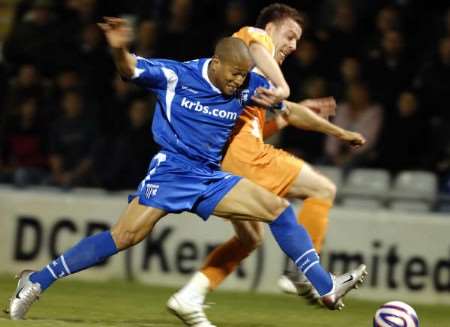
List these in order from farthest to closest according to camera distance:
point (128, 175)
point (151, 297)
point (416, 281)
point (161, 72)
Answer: point (128, 175) < point (416, 281) < point (151, 297) < point (161, 72)

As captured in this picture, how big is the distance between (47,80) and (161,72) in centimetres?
629

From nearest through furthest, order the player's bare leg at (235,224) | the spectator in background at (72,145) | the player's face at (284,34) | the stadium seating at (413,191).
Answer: the player's bare leg at (235,224), the player's face at (284,34), the stadium seating at (413,191), the spectator in background at (72,145)

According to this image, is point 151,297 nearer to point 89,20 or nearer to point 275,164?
point 275,164

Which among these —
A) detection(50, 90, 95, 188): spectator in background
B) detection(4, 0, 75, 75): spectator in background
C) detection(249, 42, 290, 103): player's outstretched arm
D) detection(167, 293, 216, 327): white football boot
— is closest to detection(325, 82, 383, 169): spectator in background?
detection(50, 90, 95, 188): spectator in background

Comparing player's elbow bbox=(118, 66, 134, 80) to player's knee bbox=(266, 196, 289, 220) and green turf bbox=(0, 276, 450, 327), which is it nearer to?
player's knee bbox=(266, 196, 289, 220)

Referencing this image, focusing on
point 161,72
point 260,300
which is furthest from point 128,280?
point 161,72

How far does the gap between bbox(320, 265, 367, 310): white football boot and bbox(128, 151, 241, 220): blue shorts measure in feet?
2.73

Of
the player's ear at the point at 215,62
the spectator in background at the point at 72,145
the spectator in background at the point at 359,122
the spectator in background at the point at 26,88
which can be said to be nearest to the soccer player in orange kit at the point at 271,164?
the player's ear at the point at 215,62

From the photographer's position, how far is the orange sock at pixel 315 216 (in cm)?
804

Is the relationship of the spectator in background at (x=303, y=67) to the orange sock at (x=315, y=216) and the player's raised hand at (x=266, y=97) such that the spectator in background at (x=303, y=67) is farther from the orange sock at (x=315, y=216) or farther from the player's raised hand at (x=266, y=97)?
the player's raised hand at (x=266, y=97)

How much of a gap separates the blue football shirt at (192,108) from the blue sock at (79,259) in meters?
0.67

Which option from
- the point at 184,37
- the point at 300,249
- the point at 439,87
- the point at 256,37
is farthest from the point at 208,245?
the point at 300,249

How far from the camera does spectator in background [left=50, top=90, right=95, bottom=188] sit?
40.1 feet

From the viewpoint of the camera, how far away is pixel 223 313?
8789mm
